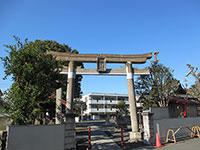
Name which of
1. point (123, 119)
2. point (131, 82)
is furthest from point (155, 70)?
point (123, 119)

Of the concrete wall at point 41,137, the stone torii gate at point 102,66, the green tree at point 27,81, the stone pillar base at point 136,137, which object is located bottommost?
the stone pillar base at point 136,137

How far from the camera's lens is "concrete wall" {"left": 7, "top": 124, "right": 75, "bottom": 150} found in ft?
19.4

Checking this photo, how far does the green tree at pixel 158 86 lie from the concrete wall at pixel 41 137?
1127 cm

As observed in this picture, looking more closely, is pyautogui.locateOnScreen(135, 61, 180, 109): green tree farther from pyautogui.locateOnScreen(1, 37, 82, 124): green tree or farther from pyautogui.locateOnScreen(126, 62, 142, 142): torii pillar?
pyautogui.locateOnScreen(1, 37, 82, 124): green tree

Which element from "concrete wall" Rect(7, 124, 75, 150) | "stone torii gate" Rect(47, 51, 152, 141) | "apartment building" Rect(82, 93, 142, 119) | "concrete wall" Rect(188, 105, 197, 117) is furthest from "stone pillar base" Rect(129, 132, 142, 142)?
"apartment building" Rect(82, 93, 142, 119)

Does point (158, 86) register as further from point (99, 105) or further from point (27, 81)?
point (99, 105)

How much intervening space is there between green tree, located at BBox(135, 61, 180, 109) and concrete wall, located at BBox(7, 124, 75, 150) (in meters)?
11.3

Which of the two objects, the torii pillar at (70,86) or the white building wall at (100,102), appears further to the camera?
the white building wall at (100,102)

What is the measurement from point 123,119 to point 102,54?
30.7 ft

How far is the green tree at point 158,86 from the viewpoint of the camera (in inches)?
Result: 624

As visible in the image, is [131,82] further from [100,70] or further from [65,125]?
[65,125]

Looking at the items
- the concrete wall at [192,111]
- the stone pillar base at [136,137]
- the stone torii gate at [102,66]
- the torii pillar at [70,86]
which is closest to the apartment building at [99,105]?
the concrete wall at [192,111]

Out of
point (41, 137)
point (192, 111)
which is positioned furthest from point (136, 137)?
point (192, 111)

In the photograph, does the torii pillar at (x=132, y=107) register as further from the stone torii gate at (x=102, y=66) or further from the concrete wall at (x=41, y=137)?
the concrete wall at (x=41, y=137)
